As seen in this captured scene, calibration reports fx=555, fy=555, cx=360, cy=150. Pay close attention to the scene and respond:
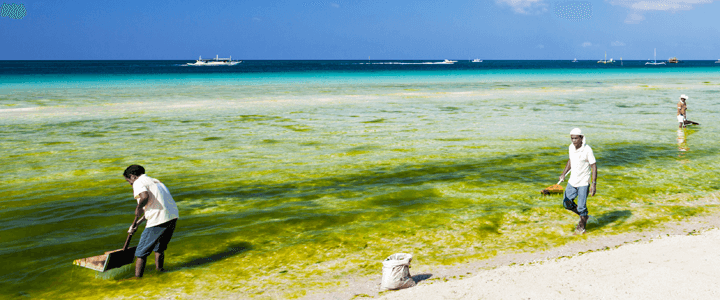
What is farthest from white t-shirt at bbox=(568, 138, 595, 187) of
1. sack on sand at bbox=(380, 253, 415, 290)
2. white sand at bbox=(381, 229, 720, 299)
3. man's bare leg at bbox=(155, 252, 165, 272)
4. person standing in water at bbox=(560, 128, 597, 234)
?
man's bare leg at bbox=(155, 252, 165, 272)

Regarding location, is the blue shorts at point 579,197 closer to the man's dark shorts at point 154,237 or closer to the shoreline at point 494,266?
the shoreline at point 494,266

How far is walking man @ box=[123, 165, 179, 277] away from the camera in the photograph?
7602 mm

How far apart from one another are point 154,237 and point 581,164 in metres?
6.93

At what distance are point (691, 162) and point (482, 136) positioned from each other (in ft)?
25.6

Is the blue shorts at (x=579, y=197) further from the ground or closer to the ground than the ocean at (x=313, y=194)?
further from the ground

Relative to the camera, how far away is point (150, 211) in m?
7.80

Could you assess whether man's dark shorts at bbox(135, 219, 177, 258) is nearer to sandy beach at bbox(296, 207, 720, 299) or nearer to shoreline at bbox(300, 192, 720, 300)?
shoreline at bbox(300, 192, 720, 300)

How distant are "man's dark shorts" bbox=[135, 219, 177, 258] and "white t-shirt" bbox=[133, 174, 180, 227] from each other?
0.10m

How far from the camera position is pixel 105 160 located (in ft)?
58.3

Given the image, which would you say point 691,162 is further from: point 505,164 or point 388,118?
point 388,118

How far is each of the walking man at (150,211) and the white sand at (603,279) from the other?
3.27 metres

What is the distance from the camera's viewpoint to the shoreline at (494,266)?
24.8 feet

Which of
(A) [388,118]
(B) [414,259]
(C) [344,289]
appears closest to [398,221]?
(B) [414,259]

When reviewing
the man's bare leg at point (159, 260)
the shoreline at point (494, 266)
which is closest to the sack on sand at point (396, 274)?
the shoreline at point (494, 266)
